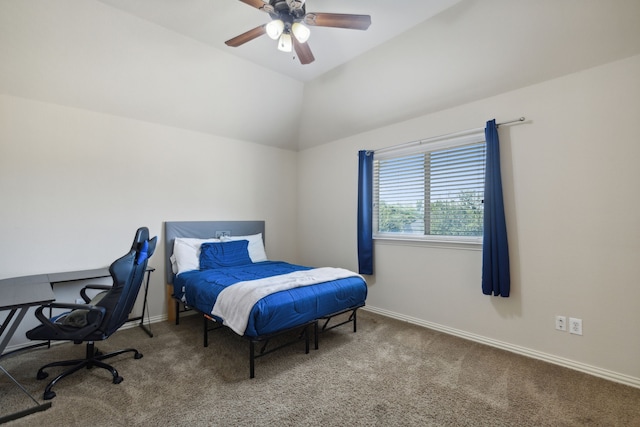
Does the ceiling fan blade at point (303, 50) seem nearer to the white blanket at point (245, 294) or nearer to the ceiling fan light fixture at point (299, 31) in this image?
the ceiling fan light fixture at point (299, 31)

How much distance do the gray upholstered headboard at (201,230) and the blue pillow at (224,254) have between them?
36 cm

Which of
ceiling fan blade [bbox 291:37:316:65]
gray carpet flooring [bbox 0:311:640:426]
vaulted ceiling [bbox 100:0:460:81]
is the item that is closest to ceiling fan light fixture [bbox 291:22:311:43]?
ceiling fan blade [bbox 291:37:316:65]

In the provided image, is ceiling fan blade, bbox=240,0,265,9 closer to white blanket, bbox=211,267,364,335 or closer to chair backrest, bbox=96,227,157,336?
chair backrest, bbox=96,227,157,336

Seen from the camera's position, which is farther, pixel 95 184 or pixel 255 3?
pixel 95 184

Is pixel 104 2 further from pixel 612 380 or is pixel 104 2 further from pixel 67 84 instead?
pixel 612 380

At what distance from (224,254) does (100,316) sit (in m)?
1.70

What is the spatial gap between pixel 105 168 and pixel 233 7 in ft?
7.30

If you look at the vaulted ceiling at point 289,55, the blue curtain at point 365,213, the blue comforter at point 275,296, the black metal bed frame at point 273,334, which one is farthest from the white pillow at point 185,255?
the blue curtain at point 365,213

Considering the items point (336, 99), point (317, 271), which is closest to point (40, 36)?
point (336, 99)

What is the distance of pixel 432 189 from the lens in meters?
3.49

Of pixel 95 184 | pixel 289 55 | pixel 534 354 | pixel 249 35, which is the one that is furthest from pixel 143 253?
pixel 534 354

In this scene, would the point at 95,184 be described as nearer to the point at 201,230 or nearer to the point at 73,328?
the point at 201,230

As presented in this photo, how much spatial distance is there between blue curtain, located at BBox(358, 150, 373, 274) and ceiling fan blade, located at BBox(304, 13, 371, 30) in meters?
1.96

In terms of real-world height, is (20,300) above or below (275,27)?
below
